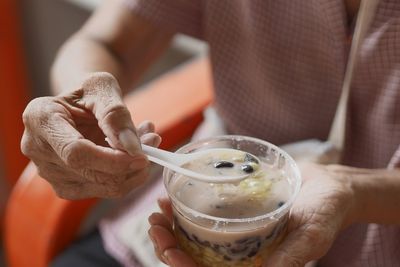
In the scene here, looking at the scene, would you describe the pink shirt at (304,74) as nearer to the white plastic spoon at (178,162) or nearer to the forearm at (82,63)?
the forearm at (82,63)

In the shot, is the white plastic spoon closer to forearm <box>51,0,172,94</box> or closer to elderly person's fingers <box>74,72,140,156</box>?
elderly person's fingers <box>74,72,140,156</box>

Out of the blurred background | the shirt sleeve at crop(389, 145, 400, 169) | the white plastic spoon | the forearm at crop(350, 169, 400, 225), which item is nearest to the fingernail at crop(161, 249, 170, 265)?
the white plastic spoon

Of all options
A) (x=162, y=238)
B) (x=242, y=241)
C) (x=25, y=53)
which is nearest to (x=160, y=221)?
(x=162, y=238)

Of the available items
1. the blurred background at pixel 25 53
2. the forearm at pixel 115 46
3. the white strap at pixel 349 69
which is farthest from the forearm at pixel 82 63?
the blurred background at pixel 25 53

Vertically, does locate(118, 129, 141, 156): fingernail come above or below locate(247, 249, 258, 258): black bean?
above

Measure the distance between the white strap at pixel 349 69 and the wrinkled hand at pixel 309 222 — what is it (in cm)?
13

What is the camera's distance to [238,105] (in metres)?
0.94

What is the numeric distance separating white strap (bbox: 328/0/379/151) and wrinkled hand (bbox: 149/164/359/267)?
0.43 feet

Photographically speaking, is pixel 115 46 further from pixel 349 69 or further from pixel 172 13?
pixel 349 69

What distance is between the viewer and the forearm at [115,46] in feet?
3.04

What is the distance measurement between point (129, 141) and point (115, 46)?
0.43 m

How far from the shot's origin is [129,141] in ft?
1.93

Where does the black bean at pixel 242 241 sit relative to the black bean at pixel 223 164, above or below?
below

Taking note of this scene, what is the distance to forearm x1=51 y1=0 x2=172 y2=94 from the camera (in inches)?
36.5
